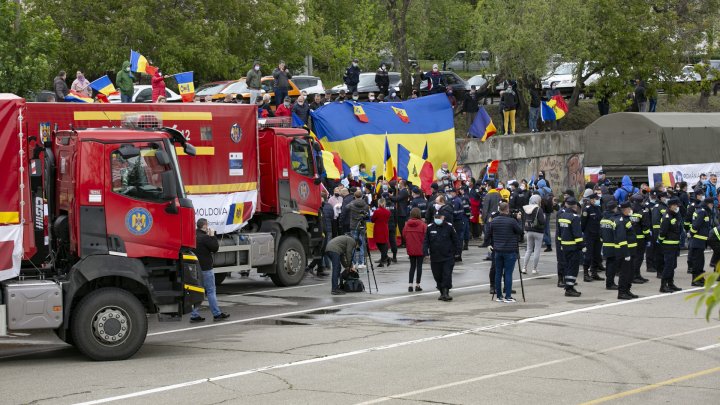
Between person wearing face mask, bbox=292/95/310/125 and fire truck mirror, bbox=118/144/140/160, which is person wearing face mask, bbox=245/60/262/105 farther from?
fire truck mirror, bbox=118/144/140/160

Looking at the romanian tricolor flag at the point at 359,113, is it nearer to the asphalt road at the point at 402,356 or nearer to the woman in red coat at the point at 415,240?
the woman in red coat at the point at 415,240

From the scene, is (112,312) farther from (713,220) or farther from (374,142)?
(374,142)

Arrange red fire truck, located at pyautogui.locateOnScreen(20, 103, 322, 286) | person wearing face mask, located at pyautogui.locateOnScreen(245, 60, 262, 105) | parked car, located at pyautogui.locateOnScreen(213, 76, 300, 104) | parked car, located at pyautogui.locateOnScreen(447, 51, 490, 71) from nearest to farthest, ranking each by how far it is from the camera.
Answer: red fire truck, located at pyautogui.locateOnScreen(20, 103, 322, 286) < person wearing face mask, located at pyautogui.locateOnScreen(245, 60, 262, 105) < parked car, located at pyautogui.locateOnScreen(213, 76, 300, 104) < parked car, located at pyautogui.locateOnScreen(447, 51, 490, 71)

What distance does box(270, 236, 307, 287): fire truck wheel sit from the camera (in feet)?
67.9

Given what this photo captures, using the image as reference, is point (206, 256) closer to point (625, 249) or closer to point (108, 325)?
point (108, 325)

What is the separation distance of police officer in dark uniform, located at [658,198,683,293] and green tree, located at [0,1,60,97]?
1641 centimetres

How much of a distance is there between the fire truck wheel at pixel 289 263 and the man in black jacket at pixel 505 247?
4426 mm

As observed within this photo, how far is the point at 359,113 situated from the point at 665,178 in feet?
29.8

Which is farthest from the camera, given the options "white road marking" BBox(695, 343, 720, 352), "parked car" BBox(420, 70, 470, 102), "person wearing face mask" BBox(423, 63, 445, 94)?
"parked car" BBox(420, 70, 470, 102)

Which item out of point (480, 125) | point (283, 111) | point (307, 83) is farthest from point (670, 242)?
point (307, 83)

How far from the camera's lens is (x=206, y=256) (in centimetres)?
1650

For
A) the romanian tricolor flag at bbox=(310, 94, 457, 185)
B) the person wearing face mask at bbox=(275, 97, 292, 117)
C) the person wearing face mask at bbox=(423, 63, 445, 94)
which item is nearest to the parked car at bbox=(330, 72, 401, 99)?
the person wearing face mask at bbox=(423, 63, 445, 94)

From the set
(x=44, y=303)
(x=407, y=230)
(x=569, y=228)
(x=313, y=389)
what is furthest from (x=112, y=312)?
(x=569, y=228)

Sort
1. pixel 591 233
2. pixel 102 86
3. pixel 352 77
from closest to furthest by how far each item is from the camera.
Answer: pixel 591 233 < pixel 102 86 < pixel 352 77
